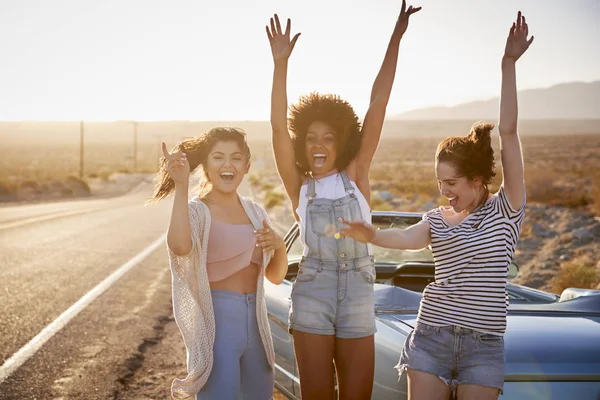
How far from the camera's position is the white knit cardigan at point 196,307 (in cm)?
311

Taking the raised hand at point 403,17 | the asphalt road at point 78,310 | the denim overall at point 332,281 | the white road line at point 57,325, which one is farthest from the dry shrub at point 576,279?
the denim overall at point 332,281

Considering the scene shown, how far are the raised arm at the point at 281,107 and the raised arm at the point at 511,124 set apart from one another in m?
0.99

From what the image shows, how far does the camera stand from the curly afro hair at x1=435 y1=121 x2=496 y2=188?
297 centimetres

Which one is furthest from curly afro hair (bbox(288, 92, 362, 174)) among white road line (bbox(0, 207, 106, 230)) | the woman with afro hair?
white road line (bbox(0, 207, 106, 230))

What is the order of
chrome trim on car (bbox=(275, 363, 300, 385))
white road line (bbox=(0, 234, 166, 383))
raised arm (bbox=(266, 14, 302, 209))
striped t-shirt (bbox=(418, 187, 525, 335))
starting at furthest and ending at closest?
white road line (bbox=(0, 234, 166, 383)), chrome trim on car (bbox=(275, 363, 300, 385)), raised arm (bbox=(266, 14, 302, 209)), striped t-shirt (bbox=(418, 187, 525, 335))

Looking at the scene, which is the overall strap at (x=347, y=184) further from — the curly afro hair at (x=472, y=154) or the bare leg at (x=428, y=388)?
the bare leg at (x=428, y=388)

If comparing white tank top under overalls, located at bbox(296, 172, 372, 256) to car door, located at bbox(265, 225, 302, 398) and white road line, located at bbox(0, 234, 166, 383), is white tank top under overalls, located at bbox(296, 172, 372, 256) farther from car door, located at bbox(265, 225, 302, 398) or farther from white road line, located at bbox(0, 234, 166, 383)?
white road line, located at bbox(0, 234, 166, 383)

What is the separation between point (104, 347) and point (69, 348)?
31 cm

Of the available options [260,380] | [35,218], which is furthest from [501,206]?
[35,218]

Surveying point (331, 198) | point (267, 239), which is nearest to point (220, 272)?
point (267, 239)

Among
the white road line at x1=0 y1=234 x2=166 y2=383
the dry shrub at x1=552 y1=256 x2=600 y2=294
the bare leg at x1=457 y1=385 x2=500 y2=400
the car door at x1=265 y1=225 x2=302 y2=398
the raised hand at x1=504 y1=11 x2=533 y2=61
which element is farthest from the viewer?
the dry shrub at x1=552 y1=256 x2=600 y2=294

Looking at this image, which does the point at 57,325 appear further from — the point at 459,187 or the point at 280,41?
the point at 459,187

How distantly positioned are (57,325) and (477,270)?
563 centimetres

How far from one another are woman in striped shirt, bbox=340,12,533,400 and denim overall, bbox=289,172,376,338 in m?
0.27
